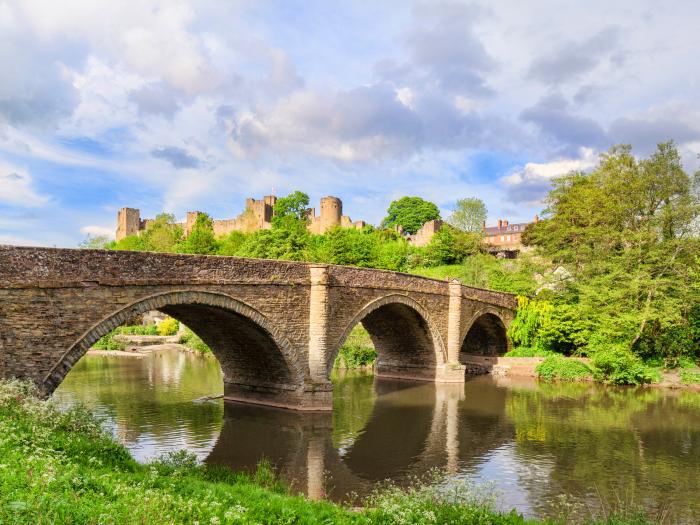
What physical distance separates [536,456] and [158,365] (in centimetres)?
2403

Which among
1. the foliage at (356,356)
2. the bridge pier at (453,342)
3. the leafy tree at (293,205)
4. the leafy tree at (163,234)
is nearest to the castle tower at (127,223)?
the leafy tree at (163,234)

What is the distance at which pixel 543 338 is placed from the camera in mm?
33250

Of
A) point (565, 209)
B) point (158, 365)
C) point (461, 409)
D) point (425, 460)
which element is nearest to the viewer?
point (425, 460)

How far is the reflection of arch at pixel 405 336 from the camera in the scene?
2730cm

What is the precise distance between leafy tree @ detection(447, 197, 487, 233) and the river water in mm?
36248

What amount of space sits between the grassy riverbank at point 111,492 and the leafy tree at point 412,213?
2431 inches

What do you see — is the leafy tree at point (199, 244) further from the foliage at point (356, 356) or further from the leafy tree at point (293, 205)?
the foliage at point (356, 356)

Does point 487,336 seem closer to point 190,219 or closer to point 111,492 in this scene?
point 111,492

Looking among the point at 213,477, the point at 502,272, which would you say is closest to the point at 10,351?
the point at 213,477

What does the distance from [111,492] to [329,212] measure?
6217 cm

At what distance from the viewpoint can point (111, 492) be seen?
685 cm

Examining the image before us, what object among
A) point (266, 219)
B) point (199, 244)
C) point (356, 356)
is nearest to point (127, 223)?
point (266, 219)

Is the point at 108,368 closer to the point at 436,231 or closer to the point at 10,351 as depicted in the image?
the point at 10,351

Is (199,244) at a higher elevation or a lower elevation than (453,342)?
higher
